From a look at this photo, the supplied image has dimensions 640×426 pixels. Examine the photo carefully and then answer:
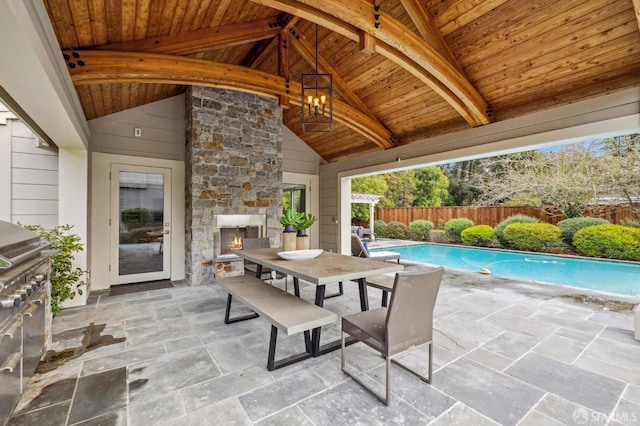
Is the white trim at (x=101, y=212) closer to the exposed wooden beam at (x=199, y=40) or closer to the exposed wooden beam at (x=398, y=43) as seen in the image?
the exposed wooden beam at (x=199, y=40)

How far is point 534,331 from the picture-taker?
2977 mm

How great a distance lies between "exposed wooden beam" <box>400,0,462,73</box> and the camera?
3512 mm

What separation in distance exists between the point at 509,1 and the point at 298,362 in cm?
432

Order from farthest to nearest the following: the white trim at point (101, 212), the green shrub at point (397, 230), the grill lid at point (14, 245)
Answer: the green shrub at point (397, 230), the white trim at point (101, 212), the grill lid at point (14, 245)

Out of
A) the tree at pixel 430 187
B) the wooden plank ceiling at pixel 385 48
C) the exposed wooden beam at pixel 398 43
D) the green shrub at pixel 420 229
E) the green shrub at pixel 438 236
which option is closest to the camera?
the exposed wooden beam at pixel 398 43

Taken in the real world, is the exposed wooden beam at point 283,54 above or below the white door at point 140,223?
above

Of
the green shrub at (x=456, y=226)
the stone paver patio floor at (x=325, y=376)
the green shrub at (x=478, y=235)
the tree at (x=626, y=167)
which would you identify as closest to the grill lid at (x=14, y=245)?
the stone paver patio floor at (x=325, y=376)

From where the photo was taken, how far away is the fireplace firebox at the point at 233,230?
5.06 m

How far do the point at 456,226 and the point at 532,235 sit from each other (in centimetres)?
266

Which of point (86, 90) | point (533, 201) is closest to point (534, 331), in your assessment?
point (86, 90)

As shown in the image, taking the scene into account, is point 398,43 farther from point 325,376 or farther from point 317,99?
point 325,376

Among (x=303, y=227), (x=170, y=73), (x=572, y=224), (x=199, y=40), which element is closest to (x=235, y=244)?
(x=303, y=227)

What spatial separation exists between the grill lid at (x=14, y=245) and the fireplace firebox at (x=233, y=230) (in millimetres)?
2739

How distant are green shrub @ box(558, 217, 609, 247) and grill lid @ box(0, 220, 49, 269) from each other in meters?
11.4
